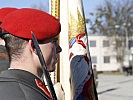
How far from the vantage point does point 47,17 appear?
1.30 metres

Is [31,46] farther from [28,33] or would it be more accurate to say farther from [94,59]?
[94,59]

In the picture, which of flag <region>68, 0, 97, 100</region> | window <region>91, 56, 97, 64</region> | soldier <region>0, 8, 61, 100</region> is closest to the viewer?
soldier <region>0, 8, 61, 100</region>

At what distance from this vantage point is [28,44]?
4.20 ft

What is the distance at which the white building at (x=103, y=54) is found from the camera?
5397cm

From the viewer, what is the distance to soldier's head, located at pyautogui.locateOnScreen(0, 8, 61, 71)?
1.26 meters

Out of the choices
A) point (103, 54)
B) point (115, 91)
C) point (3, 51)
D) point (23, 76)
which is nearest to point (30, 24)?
point (23, 76)

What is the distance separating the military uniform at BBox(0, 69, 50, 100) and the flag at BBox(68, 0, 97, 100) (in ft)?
2.89

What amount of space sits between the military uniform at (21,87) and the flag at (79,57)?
0.88m

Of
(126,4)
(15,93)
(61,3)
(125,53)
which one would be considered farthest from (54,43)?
(125,53)

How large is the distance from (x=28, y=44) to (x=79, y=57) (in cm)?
98

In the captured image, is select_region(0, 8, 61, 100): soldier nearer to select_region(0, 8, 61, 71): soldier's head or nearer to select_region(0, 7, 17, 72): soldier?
select_region(0, 8, 61, 71): soldier's head

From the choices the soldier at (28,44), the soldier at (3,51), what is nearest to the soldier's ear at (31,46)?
the soldier at (28,44)

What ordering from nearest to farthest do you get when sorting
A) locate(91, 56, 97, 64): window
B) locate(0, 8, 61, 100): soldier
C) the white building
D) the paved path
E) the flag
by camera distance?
locate(0, 8, 61, 100): soldier
the flag
the paved path
the white building
locate(91, 56, 97, 64): window

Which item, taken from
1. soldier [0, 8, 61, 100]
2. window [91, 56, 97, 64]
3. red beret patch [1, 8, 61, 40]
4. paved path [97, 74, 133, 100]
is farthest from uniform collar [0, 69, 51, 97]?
window [91, 56, 97, 64]
